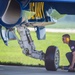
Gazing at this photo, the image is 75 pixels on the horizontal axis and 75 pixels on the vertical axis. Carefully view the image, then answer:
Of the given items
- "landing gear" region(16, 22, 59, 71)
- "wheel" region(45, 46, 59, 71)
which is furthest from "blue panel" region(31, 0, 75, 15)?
"wheel" region(45, 46, 59, 71)

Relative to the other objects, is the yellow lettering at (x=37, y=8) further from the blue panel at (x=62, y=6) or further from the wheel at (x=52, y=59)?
the wheel at (x=52, y=59)

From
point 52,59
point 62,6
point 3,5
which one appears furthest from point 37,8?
point 52,59

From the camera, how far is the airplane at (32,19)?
244 inches

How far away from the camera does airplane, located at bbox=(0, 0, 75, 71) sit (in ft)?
20.4

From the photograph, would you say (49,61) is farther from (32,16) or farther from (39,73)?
(32,16)

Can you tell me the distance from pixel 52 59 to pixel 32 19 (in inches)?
40.8

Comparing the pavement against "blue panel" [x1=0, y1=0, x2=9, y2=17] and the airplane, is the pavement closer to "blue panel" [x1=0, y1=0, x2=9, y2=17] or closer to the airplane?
the airplane

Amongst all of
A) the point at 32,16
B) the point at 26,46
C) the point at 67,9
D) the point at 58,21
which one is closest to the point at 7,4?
the point at 32,16

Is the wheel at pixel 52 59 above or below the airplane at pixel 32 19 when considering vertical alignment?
below

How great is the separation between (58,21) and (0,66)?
4.32ft

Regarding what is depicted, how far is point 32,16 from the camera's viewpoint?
22.0ft

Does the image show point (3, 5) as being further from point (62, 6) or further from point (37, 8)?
point (62, 6)

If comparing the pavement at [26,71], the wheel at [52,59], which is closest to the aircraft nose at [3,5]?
the pavement at [26,71]

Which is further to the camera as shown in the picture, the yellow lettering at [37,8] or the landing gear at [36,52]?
the landing gear at [36,52]
